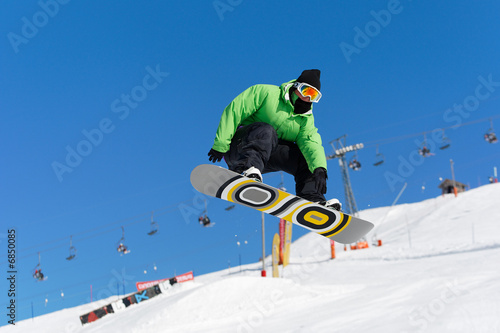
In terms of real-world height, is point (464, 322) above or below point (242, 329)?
above

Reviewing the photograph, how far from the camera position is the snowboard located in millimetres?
4348

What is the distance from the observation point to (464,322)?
20.1ft

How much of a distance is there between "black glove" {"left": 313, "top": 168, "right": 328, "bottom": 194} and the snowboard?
0.62 feet

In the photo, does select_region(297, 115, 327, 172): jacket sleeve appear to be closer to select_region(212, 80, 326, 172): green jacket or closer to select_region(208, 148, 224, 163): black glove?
select_region(212, 80, 326, 172): green jacket

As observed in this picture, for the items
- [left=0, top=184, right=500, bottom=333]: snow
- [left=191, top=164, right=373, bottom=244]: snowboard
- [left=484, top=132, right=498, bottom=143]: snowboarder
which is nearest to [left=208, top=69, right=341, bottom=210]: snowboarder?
[left=191, top=164, right=373, bottom=244]: snowboard

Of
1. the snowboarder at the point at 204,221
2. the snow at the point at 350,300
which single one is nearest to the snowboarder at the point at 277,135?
the snow at the point at 350,300

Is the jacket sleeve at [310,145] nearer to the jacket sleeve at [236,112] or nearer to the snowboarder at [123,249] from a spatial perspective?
the jacket sleeve at [236,112]

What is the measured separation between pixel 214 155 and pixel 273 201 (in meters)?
0.75

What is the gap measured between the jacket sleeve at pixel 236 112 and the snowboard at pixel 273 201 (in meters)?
0.27

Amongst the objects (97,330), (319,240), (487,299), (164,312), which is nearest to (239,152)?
(487,299)

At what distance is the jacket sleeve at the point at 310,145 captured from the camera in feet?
15.0

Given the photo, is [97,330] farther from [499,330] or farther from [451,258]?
[499,330]

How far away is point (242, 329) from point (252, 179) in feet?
25.7

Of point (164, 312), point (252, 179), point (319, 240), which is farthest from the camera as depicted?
point (319, 240)
